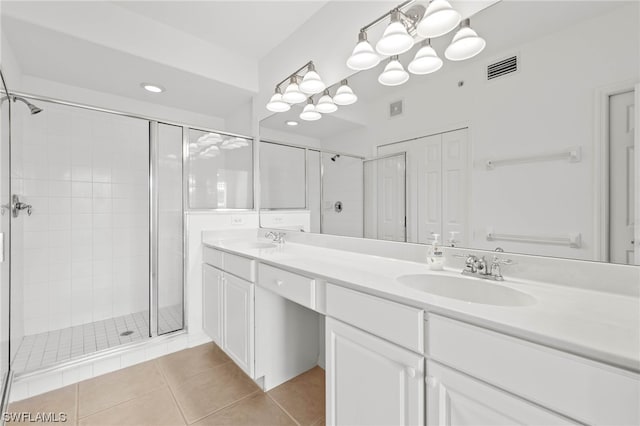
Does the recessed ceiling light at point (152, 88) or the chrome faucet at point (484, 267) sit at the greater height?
the recessed ceiling light at point (152, 88)

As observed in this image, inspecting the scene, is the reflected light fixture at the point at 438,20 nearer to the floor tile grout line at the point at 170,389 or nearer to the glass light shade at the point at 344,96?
the glass light shade at the point at 344,96

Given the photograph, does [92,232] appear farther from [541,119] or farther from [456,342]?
[541,119]

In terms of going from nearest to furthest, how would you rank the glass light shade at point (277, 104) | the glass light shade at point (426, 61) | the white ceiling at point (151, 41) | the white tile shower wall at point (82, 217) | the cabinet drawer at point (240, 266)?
the glass light shade at point (426, 61) < the cabinet drawer at point (240, 266) < the white ceiling at point (151, 41) < the glass light shade at point (277, 104) < the white tile shower wall at point (82, 217)

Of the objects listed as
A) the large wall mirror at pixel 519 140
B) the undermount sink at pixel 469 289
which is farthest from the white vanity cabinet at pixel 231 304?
the undermount sink at pixel 469 289

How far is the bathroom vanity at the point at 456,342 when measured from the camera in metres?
0.58

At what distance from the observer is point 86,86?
2461 millimetres

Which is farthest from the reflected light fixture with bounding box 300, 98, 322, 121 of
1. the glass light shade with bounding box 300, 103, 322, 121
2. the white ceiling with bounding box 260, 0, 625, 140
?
the white ceiling with bounding box 260, 0, 625, 140

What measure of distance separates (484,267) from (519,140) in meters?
0.51

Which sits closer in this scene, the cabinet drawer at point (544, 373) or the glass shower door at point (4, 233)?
the cabinet drawer at point (544, 373)

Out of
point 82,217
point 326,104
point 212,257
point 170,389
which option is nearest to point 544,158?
point 326,104

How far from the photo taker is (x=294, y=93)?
2123 millimetres

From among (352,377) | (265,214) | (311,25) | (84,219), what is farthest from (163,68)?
(352,377)

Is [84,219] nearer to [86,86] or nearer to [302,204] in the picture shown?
[86,86]

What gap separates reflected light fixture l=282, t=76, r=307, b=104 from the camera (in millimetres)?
2117
